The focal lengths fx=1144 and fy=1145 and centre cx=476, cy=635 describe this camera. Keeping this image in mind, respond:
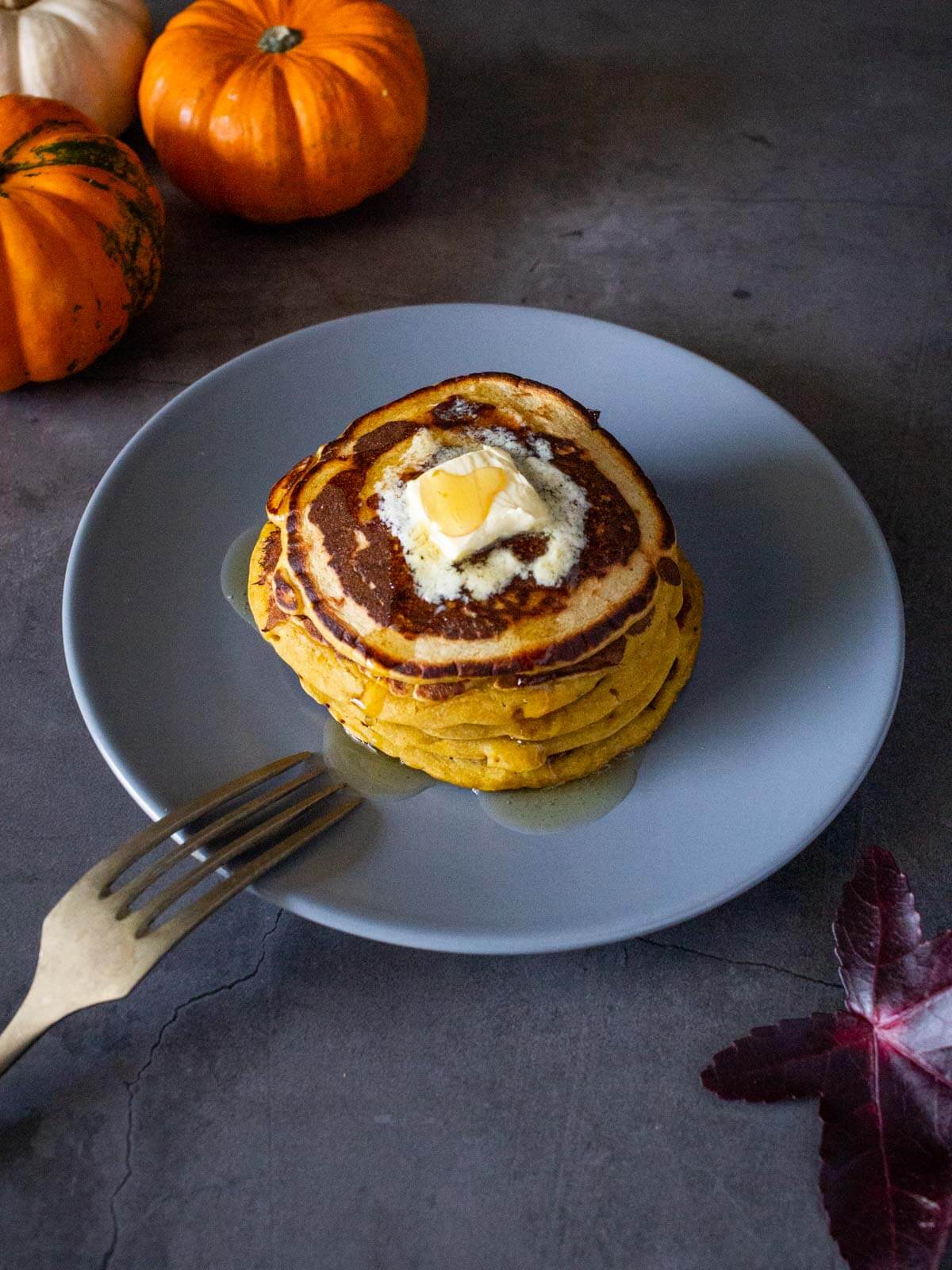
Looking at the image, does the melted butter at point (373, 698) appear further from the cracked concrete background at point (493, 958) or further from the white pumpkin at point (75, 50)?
the white pumpkin at point (75, 50)

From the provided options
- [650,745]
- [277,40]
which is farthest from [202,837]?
[277,40]

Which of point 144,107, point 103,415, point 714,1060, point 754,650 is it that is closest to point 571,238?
point 144,107

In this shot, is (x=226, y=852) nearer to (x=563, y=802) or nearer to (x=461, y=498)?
(x=563, y=802)

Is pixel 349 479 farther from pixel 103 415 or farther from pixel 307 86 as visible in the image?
pixel 307 86

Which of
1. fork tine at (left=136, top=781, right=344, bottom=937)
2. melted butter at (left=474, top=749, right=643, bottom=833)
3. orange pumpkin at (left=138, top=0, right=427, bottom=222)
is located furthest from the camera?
orange pumpkin at (left=138, top=0, right=427, bottom=222)

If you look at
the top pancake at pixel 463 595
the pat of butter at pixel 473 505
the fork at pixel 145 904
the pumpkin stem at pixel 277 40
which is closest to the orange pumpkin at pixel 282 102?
the pumpkin stem at pixel 277 40

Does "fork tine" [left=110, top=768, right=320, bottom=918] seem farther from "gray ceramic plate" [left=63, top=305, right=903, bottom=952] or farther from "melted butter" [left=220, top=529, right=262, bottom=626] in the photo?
"melted butter" [left=220, top=529, right=262, bottom=626]

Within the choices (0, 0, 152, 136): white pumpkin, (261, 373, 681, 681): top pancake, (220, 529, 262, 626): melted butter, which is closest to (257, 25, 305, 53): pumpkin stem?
(0, 0, 152, 136): white pumpkin
